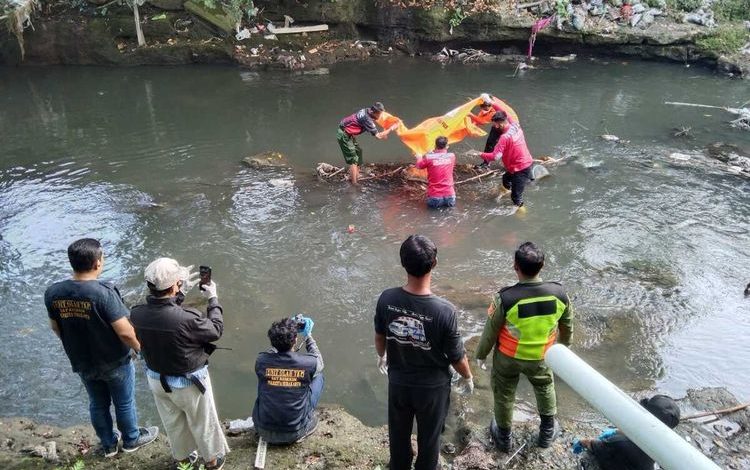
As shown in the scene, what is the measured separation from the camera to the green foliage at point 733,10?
17.2 m

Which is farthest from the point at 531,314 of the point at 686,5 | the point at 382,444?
the point at 686,5

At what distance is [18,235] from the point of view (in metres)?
7.85

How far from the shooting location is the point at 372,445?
4.14 meters

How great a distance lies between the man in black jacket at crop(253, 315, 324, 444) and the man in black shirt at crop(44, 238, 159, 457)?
0.87 metres

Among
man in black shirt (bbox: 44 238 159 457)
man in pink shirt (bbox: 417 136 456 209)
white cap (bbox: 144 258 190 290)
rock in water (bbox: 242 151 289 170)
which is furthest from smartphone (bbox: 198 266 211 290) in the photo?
rock in water (bbox: 242 151 289 170)

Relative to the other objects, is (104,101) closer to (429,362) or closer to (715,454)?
(429,362)

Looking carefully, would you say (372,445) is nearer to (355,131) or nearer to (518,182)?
(518,182)

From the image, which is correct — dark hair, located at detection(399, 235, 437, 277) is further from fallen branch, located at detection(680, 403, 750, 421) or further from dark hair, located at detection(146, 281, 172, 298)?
fallen branch, located at detection(680, 403, 750, 421)

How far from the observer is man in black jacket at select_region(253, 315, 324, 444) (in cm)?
378

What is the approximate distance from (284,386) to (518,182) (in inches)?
210

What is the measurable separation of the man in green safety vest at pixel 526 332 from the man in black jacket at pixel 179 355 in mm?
1807

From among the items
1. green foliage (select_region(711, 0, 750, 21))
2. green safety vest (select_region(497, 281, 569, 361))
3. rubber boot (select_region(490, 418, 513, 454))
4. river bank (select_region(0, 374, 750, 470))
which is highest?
green foliage (select_region(711, 0, 750, 21))

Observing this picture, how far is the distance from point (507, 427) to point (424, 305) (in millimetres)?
1481

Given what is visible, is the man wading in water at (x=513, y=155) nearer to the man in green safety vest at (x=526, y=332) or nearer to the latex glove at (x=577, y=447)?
the man in green safety vest at (x=526, y=332)
